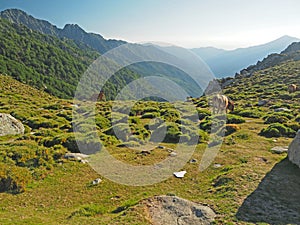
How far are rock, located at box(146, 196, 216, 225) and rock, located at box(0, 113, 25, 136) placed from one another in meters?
16.8

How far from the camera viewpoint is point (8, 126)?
889 inches

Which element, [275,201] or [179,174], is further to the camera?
[179,174]

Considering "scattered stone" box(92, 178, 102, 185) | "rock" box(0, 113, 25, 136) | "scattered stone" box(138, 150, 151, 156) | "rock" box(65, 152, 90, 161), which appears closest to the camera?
"scattered stone" box(92, 178, 102, 185)

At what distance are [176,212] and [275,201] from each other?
4071 millimetres

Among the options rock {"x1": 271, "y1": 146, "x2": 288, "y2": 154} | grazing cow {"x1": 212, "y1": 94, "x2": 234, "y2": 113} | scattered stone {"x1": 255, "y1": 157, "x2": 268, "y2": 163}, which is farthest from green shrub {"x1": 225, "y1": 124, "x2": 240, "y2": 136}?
grazing cow {"x1": 212, "y1": 94, "x2": 234, "y2": 113}

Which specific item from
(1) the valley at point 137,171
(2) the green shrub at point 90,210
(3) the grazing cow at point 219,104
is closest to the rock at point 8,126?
(1) the valley at point 137,171

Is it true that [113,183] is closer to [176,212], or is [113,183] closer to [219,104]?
[176,212]

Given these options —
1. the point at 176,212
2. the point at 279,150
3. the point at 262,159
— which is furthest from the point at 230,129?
the point at 176,212

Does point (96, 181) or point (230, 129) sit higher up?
point (230, 129)

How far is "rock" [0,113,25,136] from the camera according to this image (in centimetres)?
2202

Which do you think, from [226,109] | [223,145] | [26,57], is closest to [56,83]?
[26,57]

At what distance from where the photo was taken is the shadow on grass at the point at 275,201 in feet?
30.1

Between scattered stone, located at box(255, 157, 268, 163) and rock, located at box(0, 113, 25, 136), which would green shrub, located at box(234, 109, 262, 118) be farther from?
rock, located at box(0, 113, 25, 136)

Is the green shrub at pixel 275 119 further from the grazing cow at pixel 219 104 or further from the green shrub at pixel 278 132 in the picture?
the grazing cow at pixel 219 104
